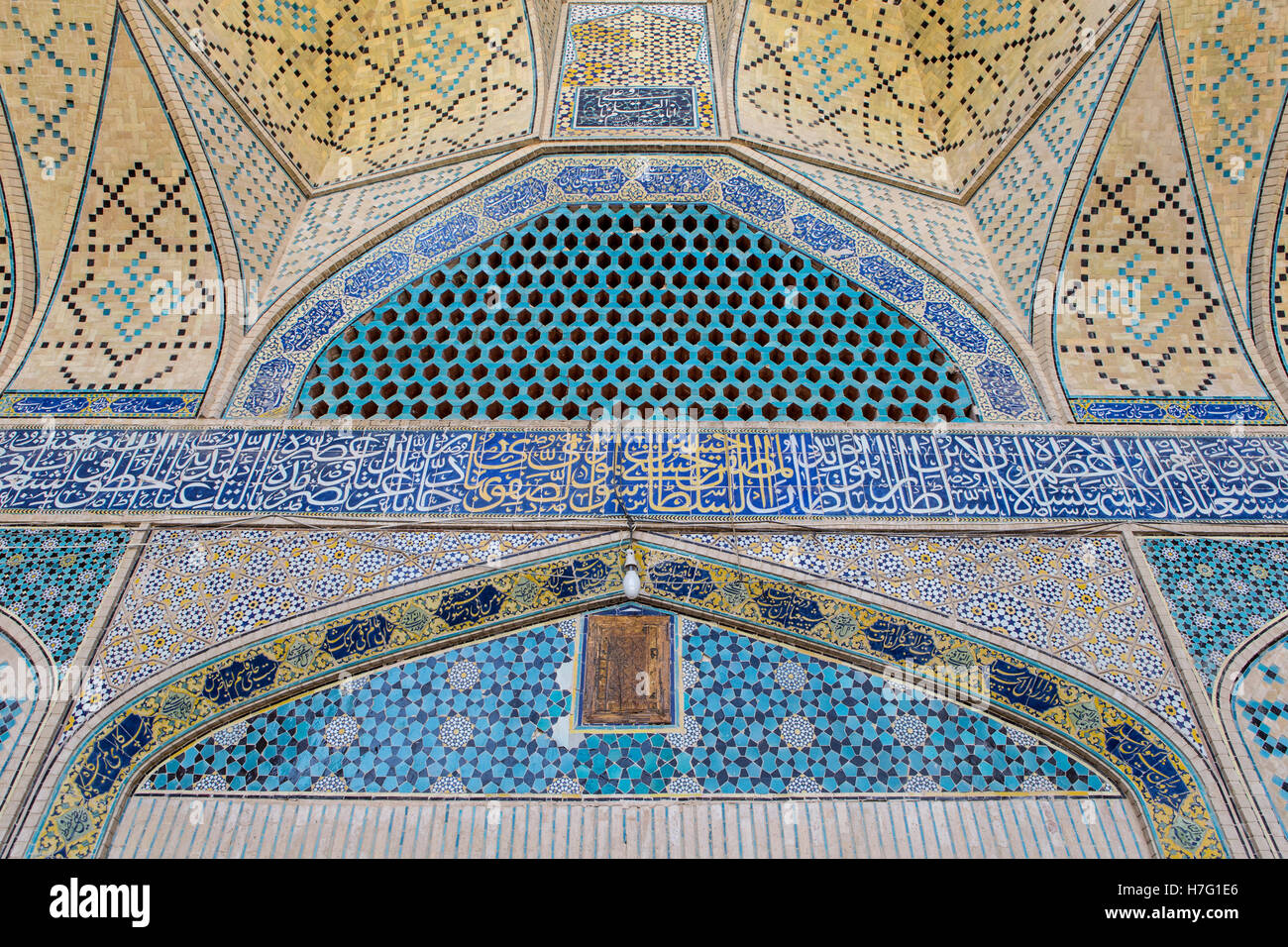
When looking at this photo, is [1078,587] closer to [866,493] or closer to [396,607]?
[866,493]

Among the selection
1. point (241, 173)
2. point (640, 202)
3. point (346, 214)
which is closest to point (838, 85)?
point (640, 202)

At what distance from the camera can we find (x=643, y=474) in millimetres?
3410

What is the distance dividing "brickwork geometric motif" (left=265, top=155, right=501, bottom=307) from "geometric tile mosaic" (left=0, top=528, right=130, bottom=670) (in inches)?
49.9

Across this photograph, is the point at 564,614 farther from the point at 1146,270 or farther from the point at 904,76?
the point at 904,76

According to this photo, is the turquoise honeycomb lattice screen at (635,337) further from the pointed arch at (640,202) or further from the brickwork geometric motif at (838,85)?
the brickwork geometric motif at (838,85)

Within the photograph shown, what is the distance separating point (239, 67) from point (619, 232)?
190 centimetres

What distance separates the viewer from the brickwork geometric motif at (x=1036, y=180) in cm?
404

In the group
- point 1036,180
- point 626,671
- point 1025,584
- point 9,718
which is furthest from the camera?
point 1036,180

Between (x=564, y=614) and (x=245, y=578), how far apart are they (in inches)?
40.5

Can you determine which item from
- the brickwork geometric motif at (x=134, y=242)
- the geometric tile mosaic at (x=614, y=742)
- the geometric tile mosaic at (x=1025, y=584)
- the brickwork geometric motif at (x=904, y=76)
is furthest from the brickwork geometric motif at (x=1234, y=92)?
the brickwork geometric motif at (x=134, y=242)

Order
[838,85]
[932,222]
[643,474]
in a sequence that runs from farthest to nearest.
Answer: [838,85]
[932,222]
[643,474]

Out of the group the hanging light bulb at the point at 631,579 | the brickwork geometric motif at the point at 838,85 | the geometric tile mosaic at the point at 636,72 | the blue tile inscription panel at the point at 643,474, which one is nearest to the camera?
the hanging light bulb at the point at 631,579

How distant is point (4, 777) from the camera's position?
2.67 m

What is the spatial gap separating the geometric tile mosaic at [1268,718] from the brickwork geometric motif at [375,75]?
138 inches
